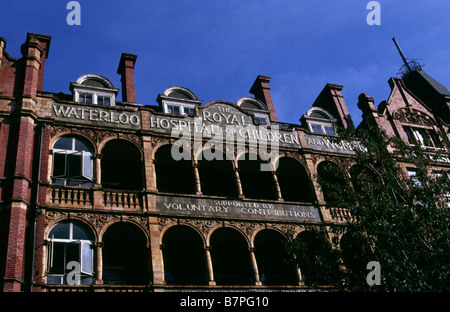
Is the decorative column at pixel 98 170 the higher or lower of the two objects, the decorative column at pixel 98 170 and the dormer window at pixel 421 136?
the lower

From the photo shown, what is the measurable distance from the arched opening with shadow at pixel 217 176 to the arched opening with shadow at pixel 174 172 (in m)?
0.64

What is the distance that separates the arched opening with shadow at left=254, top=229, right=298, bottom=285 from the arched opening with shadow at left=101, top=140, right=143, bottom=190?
20.4 feet

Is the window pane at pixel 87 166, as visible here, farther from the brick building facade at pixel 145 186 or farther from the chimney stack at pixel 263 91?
the chimney stack at pixel 263 91

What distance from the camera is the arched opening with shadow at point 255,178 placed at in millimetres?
24047

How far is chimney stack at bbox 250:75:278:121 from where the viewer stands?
28.6 m

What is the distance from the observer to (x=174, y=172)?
77.4ft

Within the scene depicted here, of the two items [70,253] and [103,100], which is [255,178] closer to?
[103,100]

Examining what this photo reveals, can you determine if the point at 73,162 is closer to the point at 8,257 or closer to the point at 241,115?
the point at 8,257

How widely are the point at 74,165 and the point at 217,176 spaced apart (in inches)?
287

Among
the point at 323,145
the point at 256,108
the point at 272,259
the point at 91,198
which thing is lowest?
the point at 272,259

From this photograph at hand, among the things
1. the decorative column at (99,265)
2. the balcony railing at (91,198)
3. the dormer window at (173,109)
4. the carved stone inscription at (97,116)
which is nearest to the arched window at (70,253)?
the decorative column at (99,265)

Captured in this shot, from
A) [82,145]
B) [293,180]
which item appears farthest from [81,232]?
[293,180]

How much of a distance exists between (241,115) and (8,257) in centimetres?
1318
